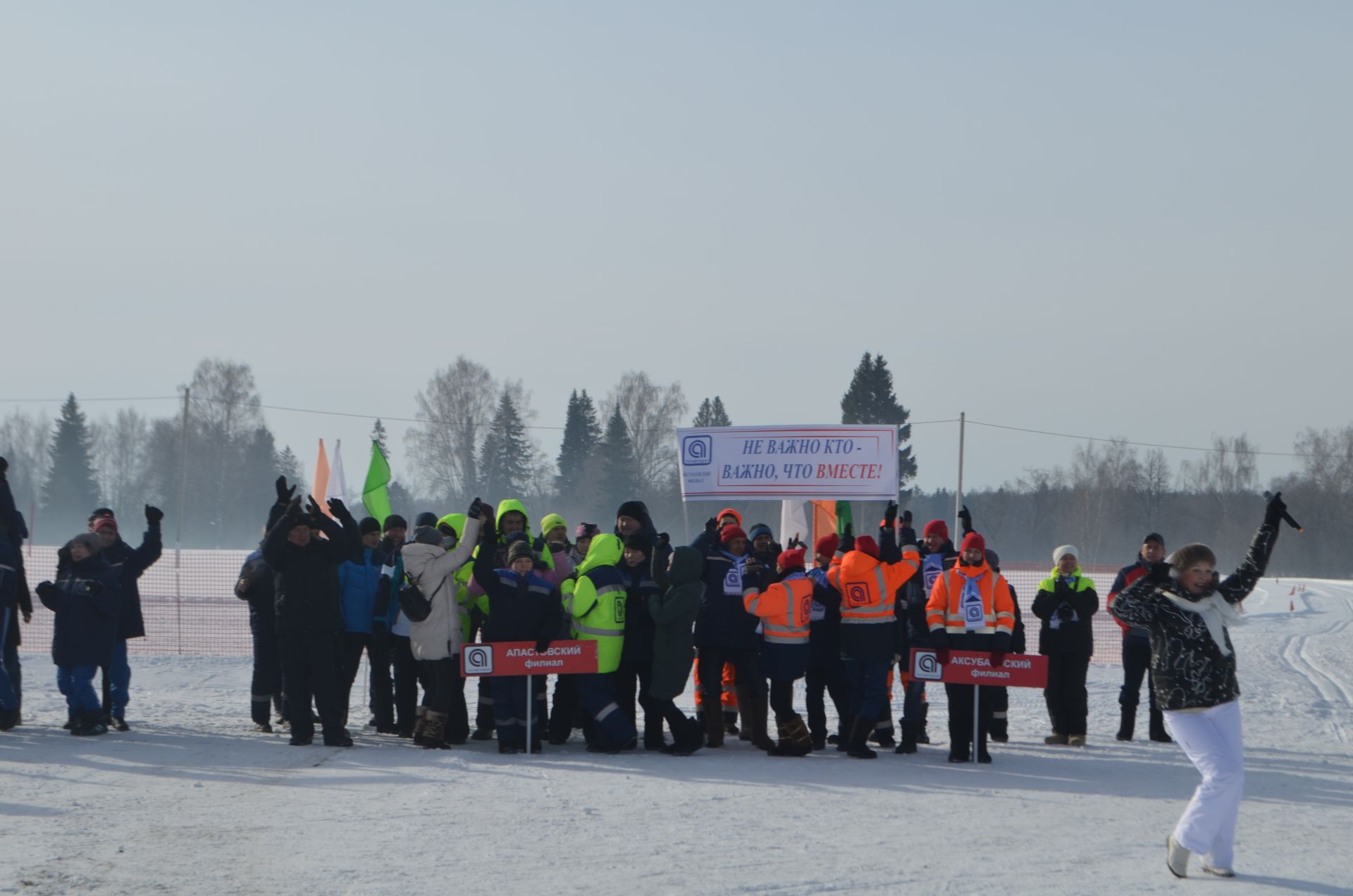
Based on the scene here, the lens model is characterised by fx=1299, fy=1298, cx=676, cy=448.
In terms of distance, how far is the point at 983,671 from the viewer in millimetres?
9656

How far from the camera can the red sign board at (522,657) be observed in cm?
975

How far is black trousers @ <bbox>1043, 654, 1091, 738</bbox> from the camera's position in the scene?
1069 cm

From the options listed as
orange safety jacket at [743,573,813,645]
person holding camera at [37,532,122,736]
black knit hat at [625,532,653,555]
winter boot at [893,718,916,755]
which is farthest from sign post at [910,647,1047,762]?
person holding camera at [37,532,122,736]

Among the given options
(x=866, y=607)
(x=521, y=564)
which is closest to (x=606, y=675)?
(x=521, y=564)

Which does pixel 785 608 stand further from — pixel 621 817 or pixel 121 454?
pixel 121 454

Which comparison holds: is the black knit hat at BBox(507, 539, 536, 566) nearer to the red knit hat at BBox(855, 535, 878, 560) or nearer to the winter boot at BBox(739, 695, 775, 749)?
the winter boot at BBox(739, 695, 775, 749)

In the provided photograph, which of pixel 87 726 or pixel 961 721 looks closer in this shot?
pixel 961 721

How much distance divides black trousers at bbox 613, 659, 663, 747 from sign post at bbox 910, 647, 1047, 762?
Result: 7.31ft

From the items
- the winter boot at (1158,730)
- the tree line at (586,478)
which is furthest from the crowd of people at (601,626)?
the tree line at (586,478)

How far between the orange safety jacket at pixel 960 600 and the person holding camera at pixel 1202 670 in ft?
10.7

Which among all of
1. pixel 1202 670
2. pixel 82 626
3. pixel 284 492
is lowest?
pixel 82 626

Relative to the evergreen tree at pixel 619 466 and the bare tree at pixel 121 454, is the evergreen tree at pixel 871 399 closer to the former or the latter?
the evergreen tree at pixel 619 466

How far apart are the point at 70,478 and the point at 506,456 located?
3661cm

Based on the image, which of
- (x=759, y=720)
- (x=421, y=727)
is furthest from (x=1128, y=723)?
(x=421, y=727)
